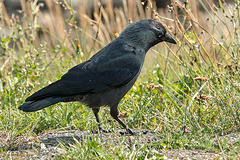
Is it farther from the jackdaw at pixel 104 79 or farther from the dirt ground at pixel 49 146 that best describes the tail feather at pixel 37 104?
the dirt ground at pixel 49 146

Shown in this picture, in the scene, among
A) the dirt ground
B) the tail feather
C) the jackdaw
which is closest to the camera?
the dirt ground

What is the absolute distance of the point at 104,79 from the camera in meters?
3.85

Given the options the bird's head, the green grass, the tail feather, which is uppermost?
the bird's head

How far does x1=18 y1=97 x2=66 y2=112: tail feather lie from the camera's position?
348cm

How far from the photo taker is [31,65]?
15.2ft

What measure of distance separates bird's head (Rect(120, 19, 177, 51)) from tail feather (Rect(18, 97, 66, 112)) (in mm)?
1134

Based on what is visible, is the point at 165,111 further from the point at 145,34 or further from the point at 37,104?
the point at 37,104

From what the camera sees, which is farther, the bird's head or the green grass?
the bird's head

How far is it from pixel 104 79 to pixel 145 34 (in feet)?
2.50

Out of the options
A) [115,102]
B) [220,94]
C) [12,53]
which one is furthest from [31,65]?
[220,94]

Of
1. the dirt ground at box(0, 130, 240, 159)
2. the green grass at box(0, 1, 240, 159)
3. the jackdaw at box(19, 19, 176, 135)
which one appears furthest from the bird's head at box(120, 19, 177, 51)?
the dirt ground at box(0, 130, 240, 159)

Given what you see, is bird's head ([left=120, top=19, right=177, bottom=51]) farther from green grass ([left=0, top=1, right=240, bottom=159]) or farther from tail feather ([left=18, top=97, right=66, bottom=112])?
tail feather ([left=18, top=97, right=66, bottom=112])

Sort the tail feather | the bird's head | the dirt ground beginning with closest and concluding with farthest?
the dirt ground, the tail feather, the bird's head

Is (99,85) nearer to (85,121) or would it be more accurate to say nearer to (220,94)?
(85,121)
